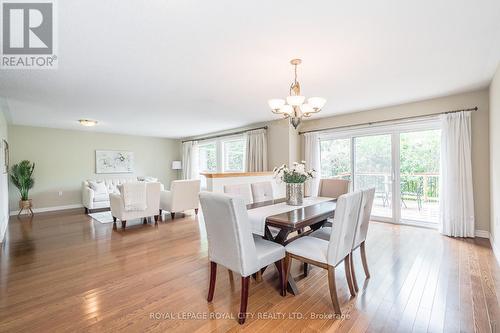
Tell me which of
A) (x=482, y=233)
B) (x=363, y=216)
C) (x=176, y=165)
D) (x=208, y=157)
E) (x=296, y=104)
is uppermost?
(x=296, y=104)

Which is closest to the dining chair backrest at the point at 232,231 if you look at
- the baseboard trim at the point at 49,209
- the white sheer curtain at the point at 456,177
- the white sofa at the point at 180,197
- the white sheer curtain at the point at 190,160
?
the white sofa at the point at 180,197

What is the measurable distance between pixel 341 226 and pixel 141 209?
13.5 ft

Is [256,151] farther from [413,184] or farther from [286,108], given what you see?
[413,184]

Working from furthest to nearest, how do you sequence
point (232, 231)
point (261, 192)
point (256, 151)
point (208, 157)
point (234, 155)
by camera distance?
point (208, 157), point (234, 155), point (256, 151), point (261, 192), point (232, 231)

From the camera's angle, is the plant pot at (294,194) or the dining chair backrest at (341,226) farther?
the plant pot at (294,194)

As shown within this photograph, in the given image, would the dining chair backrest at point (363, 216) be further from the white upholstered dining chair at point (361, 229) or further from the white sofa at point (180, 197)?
the white sofa at point (180, 197)

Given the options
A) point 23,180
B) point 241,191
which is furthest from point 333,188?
point 23,180

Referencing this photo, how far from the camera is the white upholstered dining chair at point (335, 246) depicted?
1.83m

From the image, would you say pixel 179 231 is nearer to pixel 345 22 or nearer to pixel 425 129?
pixel 345 22

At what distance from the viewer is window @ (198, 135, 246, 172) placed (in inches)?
267

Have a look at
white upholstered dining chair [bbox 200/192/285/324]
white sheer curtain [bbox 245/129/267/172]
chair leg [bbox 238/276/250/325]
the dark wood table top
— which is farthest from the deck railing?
chair leg [bbox 238/276/250/325]

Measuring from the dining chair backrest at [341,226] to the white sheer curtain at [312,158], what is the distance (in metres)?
3.37

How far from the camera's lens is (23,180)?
5.68m

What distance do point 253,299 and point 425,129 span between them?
164 inches
